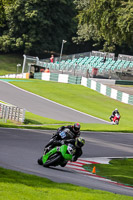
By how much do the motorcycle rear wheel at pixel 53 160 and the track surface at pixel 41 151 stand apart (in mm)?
177

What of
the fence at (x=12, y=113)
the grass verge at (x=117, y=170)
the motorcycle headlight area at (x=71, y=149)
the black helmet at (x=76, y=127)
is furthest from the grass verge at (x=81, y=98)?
the motorcycle headlight area at (x=71, y=149)

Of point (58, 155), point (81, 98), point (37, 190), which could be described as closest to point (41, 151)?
point (58, 155)

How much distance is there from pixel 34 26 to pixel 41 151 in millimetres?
64598

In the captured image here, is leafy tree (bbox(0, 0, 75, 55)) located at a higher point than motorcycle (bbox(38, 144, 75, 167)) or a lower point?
higher

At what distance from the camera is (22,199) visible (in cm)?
773

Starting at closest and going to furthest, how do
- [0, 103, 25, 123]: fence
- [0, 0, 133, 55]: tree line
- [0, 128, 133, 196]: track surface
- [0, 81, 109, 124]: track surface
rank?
1. [0, 128, 133, 196]: track surface
2. [0, 103, 25, 123]: fence
3. [0, 81, 109, 124]: track surface
4. [0, 0, 133, 55]: tree line

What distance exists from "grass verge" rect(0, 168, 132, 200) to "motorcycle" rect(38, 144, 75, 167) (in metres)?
1.98

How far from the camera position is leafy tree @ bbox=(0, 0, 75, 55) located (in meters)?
79.1

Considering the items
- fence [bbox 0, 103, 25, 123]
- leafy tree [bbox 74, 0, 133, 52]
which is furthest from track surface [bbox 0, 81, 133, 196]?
leafy tree [bbox 74, 0, 133, 52]

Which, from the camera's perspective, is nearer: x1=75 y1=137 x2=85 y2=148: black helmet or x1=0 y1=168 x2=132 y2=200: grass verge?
x1=0 y1=168 x2=132 y2=200: grass verge

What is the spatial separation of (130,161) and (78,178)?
6.27m

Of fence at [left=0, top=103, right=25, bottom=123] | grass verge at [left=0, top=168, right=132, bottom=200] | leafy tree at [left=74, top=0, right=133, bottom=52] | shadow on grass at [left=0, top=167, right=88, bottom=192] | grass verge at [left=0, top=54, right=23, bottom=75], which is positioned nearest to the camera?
grass verge at [left=0, top=168, right=132, bottom=200]

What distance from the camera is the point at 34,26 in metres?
79.3

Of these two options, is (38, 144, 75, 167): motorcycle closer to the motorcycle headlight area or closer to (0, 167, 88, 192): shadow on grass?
the motorcycle headlight area
